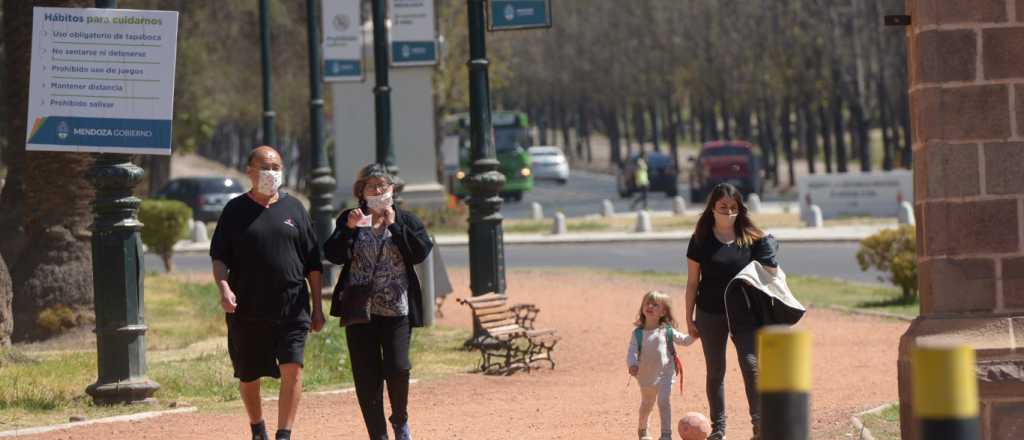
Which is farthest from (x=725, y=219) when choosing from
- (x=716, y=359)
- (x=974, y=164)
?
(x=974, y=164)

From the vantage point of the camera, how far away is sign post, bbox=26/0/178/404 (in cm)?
1195

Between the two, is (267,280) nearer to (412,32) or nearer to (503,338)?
(503,338)

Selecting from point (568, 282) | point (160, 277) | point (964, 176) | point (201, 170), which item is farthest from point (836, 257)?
point (201, 170)

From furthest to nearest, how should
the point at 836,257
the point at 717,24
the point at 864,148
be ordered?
the point at 717,24
the point at 864,148
the point at 836,257

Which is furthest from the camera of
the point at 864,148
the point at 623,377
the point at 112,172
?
the point at 864,148

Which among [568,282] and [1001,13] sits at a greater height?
[1001,13]

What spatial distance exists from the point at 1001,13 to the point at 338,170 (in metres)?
32.1

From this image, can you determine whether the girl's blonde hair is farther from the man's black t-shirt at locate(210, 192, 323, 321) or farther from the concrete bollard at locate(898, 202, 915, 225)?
the concrete bollard at locate(898, 202, 915, 225)

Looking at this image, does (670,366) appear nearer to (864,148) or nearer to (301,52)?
(301,52)

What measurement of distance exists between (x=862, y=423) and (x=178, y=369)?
20.1 ft

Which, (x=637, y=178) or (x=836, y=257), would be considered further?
(x=637, y=178)

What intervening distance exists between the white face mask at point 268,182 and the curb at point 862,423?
3503 millimetres

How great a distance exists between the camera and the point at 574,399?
515 inches

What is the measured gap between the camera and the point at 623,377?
14.5 meters
